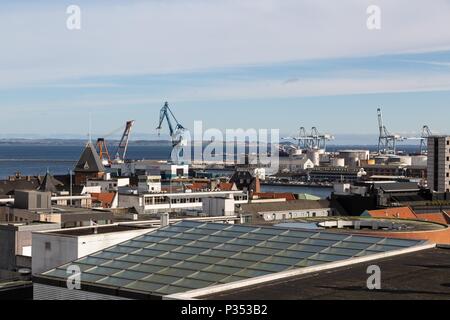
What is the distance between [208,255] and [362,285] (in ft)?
13.1

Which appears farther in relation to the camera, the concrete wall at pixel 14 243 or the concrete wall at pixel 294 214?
the concrete wall at pixel 294 214

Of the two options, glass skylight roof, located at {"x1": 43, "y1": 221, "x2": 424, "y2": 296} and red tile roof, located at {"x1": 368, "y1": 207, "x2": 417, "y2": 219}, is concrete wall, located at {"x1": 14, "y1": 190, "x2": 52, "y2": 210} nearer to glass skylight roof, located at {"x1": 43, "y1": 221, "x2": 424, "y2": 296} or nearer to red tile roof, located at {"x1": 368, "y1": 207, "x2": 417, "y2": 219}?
red tile roof, located at {"x1": 368, "y1": 207, "x2": 417, "y2": 219}

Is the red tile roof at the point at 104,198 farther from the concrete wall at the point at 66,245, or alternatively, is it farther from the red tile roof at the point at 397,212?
the concrete wall at the point at 66,245

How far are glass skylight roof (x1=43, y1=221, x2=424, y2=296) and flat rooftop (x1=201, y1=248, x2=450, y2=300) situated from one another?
28.1 inches

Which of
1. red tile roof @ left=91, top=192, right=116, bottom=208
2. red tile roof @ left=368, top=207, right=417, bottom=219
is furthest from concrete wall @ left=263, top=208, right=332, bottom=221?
red tile roof @ left=91, top=192, right=116, bottom=208

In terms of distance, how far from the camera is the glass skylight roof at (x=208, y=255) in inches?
696

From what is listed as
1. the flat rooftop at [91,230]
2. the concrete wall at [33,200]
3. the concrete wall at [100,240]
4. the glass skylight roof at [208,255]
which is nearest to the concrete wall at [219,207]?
the concrete wall at [33,200]

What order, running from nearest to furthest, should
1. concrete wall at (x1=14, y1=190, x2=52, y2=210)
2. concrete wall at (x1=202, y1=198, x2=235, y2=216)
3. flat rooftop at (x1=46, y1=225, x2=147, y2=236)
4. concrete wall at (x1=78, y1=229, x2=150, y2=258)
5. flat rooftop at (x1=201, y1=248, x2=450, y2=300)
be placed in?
flat rooftop at (x1=201, y1=248, x2=450, y2=300), concrete wall at (x1=78, y1=229, x2=150, y2=258), flat rooftop at (x1=46, y1=225, x2=147, y2=236), concrete wall at (x1=14, y1=190, x2=52, y2=210), concrete wall at (x1=202, y1=198, x2=235, y2=216)

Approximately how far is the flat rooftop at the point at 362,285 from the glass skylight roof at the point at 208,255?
715mm

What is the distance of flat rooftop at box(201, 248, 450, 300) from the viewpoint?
15.9 metres

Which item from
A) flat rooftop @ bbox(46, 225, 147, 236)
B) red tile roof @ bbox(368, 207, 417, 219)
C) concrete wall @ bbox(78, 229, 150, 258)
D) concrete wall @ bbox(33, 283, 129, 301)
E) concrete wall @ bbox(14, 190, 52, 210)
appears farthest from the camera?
red tile roof @ bbox(368, 207, 417, 219)

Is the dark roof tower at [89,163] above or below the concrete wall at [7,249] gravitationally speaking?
above

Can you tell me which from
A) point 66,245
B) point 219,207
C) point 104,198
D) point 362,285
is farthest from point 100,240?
point 104,198

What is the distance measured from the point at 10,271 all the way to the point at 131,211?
20.8 metres
